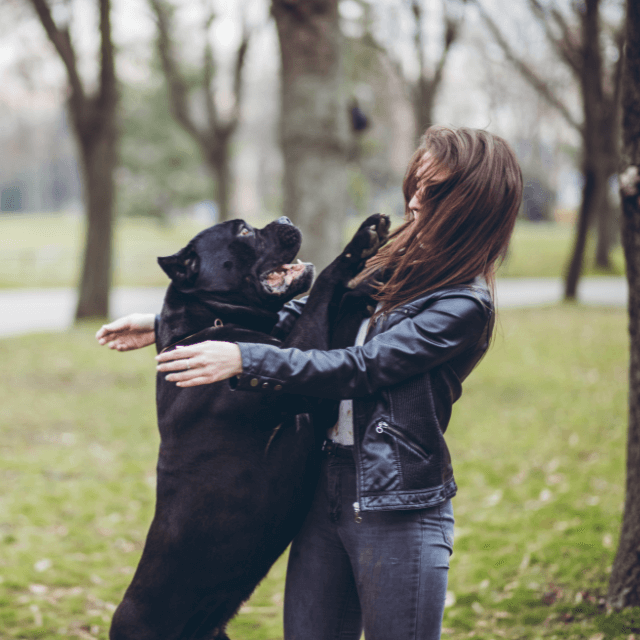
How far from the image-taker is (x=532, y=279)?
25.5 m

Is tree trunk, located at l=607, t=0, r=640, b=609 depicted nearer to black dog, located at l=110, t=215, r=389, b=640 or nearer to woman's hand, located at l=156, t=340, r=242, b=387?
black dog, located at l=110, t=215, r=389, b=640

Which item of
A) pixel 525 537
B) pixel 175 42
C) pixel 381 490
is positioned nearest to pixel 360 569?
pixel 381 490

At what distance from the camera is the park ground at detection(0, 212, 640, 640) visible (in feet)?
12.6

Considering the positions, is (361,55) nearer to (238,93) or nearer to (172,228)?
(238,93)

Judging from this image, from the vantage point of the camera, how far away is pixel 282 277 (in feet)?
8.35

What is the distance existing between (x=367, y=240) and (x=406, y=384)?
528 millimetres

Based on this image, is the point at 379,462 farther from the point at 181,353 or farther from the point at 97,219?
the point at 97,219

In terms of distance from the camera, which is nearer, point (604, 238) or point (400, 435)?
point (400, 435)

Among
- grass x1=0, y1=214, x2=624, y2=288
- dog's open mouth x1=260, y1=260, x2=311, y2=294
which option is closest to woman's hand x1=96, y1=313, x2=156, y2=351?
dog's open mouth x1=260, y1=260, x2=311, y2=294

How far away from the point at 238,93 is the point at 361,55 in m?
3.39

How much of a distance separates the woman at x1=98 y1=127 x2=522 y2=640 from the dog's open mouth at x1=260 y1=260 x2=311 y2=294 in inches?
19.5

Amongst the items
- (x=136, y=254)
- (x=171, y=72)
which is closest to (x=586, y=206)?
(x=171, y=72)

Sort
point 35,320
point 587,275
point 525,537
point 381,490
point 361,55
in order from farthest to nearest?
point 587,275, point 361,55, point 35,320, point 525,537, point 381,490

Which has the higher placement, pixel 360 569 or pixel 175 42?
pixel 175 42
